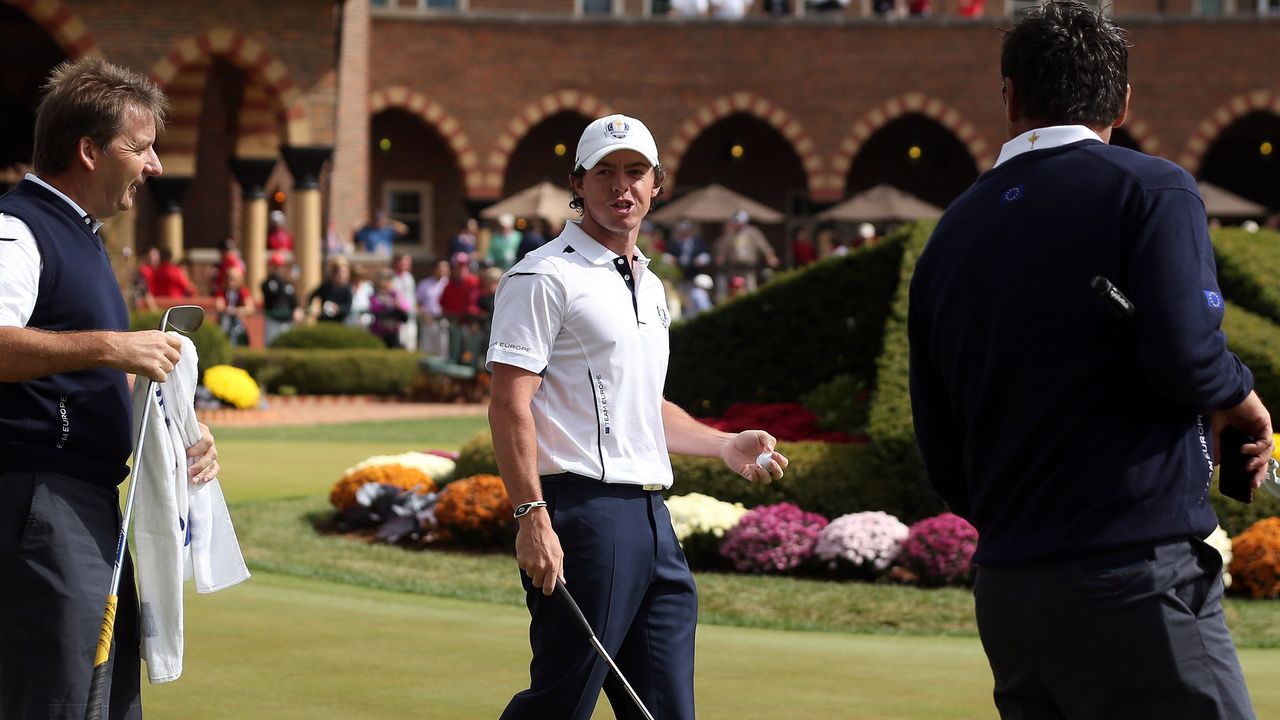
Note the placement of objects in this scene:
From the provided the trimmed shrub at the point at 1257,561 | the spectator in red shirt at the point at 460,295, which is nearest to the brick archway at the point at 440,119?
the spectator in red shirt at the point at 460,295

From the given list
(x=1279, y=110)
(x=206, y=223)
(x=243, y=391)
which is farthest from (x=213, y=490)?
(x=1279, y=110)

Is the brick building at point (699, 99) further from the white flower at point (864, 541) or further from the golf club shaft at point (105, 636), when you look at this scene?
the golf club shaft at point (105, 636)

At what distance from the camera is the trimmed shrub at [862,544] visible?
938cm

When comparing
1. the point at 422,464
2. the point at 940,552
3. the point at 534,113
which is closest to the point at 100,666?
the point at 940,552

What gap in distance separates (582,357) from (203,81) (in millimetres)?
26254

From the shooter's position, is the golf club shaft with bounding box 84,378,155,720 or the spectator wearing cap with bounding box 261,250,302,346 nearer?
the golf club shaft with bounding box 84,378,155,720

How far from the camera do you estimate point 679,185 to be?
39938 mm

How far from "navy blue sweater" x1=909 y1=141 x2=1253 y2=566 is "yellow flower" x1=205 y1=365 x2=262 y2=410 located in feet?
57.5

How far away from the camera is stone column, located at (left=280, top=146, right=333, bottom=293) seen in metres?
29.1

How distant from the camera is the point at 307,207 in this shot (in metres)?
29.5

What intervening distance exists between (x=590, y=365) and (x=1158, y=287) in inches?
60.8

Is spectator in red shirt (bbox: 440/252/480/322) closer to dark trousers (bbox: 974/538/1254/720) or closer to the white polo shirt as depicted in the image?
the white polo shirt

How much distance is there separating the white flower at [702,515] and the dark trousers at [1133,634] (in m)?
6.62

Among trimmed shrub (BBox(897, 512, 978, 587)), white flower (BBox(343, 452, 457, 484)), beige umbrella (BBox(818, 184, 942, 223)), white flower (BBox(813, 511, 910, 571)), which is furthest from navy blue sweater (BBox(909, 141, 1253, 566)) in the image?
beige umbrella (BBox(818, 184, 942, 223))
